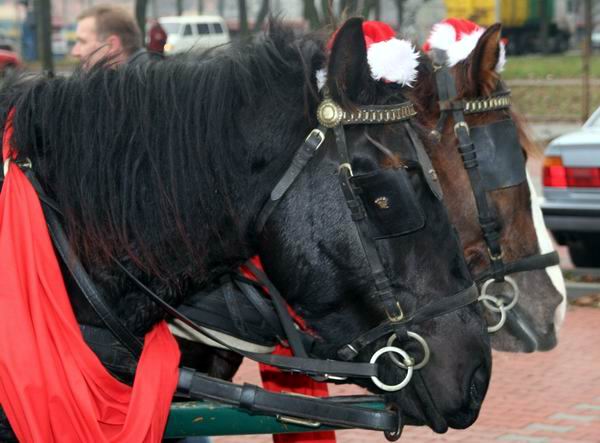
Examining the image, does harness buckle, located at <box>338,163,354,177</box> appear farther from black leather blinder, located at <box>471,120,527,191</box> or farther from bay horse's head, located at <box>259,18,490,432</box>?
black leather blinder, located at <box>471,120,527,191</box>

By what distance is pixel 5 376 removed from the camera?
9.95 feet

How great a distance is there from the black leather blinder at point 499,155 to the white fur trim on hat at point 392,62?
1.39 m

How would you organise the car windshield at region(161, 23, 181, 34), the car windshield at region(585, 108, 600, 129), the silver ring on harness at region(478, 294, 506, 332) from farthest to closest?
the car windshield at region(161, 23, 181, 34) → the car windshield at region(585, 108, 600, 129) → the silver ring on harness at region(478, 294, 506, 332)

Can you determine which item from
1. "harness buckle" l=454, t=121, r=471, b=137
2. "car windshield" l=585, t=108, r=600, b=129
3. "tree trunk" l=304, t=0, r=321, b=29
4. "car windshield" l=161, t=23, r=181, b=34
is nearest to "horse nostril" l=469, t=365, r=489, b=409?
"tree trunk" l=304, t=0, r=321, b=29

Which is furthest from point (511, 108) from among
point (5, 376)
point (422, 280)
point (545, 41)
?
point (545, 41)

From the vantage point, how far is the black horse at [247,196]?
10.1ft

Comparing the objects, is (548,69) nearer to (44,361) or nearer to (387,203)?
(387,203)

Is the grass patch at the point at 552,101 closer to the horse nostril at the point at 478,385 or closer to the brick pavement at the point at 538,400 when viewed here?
the brick pavement at the point at 538,400

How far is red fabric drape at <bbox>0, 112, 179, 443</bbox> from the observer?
3043 mm

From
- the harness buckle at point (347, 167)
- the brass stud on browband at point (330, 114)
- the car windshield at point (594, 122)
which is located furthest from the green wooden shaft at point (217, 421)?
the car windshield at point (594, 122)

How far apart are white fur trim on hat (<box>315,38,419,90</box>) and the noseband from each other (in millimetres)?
1242

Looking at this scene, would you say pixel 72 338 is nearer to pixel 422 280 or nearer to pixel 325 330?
pixel 325 330

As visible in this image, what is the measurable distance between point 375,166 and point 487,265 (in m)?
1.79

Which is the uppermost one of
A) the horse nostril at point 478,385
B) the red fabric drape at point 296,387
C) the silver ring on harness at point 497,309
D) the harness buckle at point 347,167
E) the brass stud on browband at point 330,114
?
the brass stud on browband at point 330,114
